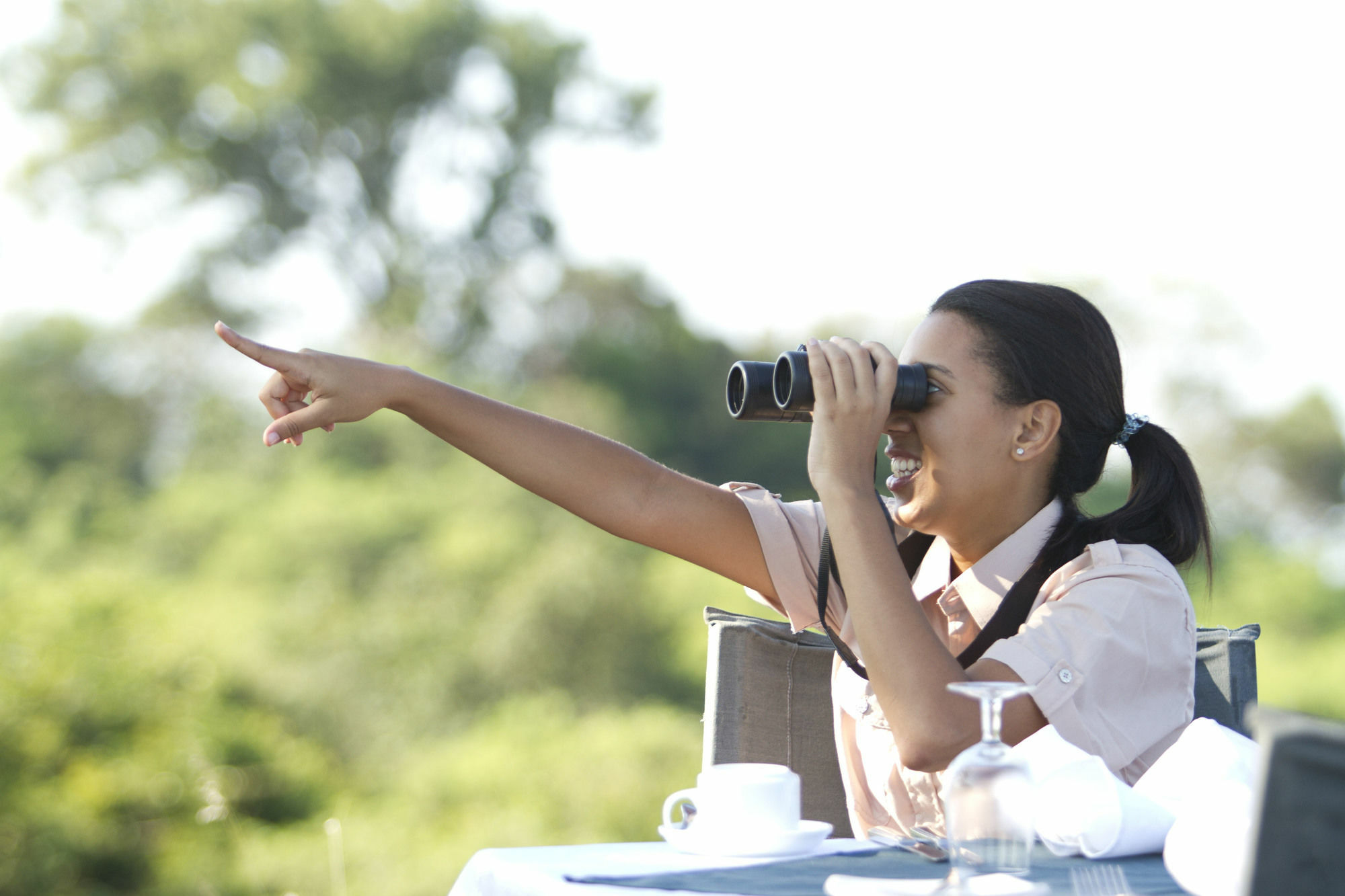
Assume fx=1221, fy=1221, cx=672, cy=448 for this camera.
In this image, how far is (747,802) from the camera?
104 cm

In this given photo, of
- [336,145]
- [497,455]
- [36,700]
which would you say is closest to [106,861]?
[36,700]

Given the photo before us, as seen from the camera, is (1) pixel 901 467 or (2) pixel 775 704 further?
(2) pixel 775 704

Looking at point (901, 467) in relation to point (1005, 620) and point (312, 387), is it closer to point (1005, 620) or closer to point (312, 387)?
point (1005, 620)

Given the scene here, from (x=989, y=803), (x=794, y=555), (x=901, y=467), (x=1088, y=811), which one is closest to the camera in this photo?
(x=989, y=803)

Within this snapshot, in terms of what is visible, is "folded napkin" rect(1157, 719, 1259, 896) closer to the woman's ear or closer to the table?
→ the table

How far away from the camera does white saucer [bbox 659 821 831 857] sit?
40.3 inches

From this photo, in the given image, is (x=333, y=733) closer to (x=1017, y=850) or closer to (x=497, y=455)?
(x=497, y=455)

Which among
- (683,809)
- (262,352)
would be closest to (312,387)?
(262,352)

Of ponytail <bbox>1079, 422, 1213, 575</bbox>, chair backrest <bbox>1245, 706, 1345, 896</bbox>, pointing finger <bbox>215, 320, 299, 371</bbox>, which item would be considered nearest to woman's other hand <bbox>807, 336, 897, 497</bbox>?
ponytail <bbox>1079, 422, 1213, 575</bbox>

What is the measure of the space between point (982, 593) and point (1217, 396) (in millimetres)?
7563

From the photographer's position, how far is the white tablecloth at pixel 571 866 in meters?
0.91

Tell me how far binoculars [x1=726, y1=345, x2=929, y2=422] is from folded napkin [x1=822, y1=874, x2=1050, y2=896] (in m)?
0.62

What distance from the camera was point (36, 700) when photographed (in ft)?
16.9

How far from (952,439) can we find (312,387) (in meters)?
0.77
